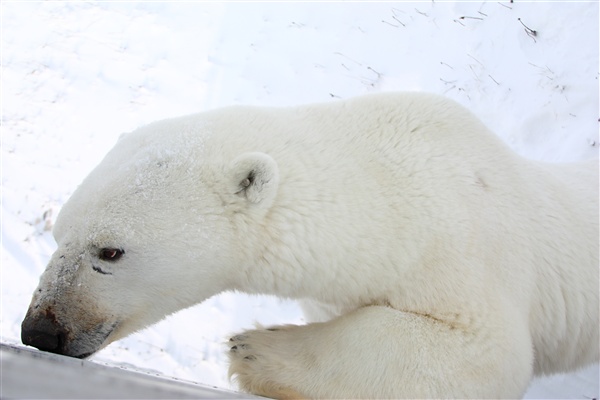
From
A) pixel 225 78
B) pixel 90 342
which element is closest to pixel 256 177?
pixel 90 342

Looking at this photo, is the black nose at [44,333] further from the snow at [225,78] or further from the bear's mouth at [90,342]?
the snow at [225,78]

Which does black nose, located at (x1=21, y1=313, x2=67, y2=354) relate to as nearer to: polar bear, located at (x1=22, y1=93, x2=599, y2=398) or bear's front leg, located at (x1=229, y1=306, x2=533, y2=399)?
polar bear, located at (x1=22, y1=93, x2=599, y2=398)

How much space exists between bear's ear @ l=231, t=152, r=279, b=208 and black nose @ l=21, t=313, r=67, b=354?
74 centimetres

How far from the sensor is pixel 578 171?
3.11 metres

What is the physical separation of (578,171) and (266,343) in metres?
1.91

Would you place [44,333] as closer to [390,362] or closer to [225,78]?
[390,362]

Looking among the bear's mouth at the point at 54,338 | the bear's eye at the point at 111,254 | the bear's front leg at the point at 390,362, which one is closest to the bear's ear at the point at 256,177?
the bear's eye at the point at 111,254

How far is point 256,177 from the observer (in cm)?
210

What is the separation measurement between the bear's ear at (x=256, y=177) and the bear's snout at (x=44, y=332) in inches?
29.2

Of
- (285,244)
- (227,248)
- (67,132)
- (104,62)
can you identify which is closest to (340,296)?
(285,244)

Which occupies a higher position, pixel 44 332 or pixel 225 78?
pixel 44 332

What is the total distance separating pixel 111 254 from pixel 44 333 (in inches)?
12.8

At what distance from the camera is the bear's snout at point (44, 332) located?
192cm

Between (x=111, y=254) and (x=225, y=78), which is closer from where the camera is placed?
(x=111, y=254)
